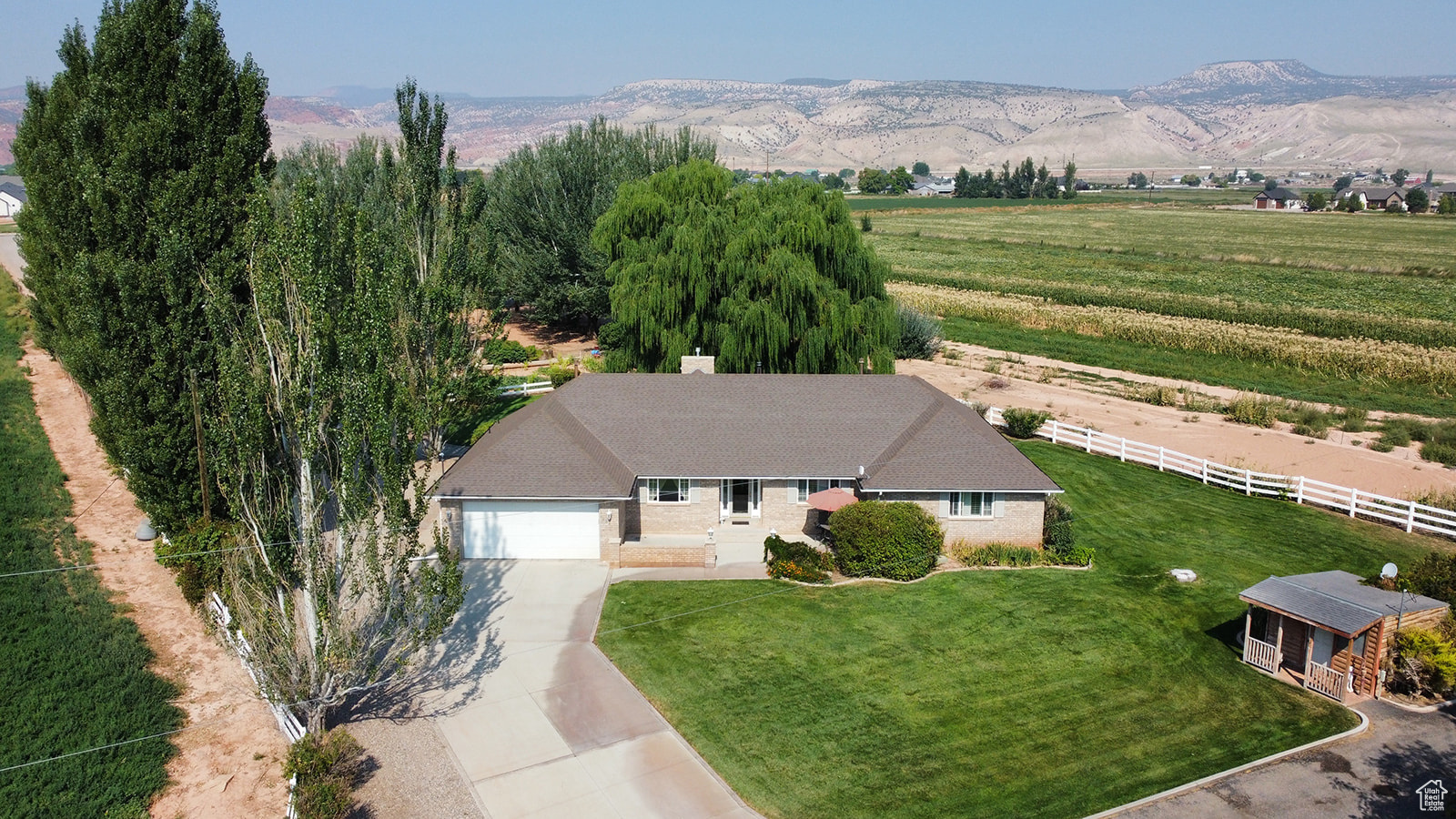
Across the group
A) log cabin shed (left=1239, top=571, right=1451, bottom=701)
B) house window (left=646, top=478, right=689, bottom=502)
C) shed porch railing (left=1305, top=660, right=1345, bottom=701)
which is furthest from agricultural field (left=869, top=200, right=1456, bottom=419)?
house window (left=646, top=478, right=689, bottom=502)

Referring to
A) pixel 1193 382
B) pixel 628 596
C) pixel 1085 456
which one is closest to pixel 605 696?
pixel 628 596

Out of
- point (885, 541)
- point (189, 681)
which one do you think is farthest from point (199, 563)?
point (885, 541)

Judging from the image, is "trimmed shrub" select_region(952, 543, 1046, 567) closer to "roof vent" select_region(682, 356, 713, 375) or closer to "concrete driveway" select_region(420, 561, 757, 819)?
"concrete driveway" select_region(420, 561, 757, 819)

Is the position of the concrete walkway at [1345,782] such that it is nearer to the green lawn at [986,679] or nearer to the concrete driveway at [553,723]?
the green lawn at [986,679]

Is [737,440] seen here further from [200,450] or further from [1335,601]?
[1335,601]

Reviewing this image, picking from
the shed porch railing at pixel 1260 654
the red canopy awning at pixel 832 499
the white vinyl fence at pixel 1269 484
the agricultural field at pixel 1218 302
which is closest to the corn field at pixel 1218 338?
the agricultural field at pixel 1218 302

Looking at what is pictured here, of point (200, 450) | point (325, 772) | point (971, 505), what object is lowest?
point (325, 772)
